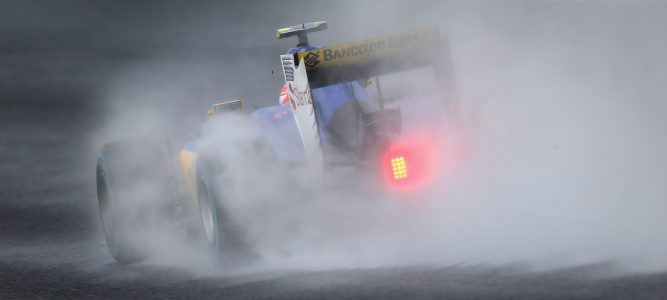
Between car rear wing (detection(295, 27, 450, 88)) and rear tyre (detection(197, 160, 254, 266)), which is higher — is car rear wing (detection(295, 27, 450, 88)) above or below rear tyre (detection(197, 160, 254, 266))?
above

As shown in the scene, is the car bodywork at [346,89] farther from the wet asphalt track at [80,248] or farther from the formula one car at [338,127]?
the wet asphalt track at [80,248]

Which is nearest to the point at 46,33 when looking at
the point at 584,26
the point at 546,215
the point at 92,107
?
the point at 92,107

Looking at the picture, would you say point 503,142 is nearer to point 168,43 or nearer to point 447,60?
point 447,60

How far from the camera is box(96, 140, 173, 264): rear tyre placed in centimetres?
858

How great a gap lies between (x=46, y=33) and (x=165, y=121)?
483 cm

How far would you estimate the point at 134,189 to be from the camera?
861 cm

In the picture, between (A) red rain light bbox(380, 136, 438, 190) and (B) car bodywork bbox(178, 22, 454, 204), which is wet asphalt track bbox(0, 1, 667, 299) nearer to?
(A) red rain light bbox(380, 136, 438, 190)

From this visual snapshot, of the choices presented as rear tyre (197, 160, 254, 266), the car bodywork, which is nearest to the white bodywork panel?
the car bodywork

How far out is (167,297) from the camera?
6992 mm

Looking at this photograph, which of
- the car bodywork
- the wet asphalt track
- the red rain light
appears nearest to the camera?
the wet asphalt track

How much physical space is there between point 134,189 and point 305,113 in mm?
1760

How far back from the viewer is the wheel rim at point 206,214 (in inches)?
302

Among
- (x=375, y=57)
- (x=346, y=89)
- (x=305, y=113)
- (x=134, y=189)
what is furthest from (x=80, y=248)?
(x=375, y=57)

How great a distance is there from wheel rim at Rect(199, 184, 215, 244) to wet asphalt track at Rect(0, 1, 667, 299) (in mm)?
282
